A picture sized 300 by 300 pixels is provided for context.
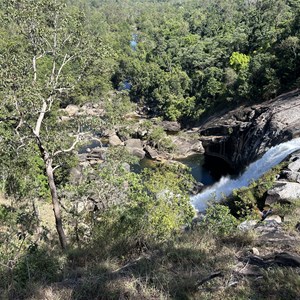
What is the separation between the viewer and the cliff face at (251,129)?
24891 millimetres

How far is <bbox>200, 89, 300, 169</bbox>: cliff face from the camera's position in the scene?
24.9 m

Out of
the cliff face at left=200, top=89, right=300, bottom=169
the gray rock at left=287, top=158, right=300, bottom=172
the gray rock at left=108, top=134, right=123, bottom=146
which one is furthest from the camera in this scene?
the gray rock at left=108, top=134, right=123, bottom=146

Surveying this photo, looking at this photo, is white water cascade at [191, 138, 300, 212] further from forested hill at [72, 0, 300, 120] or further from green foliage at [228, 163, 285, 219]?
forested hill at [72, 0, 300, 120]

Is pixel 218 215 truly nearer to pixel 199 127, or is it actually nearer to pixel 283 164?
pixel 283 164

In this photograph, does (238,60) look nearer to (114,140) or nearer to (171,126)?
(171,126)

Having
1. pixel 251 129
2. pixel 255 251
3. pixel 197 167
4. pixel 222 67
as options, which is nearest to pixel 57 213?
pixel 255 251

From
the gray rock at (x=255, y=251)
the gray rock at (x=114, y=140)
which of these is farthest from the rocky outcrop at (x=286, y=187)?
the gray rock at (x=114, y=140)

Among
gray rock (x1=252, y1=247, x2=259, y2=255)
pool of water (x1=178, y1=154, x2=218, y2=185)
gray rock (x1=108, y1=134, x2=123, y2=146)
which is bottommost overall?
pool of water (x1=178, y1=154, x2=218, y2=185)

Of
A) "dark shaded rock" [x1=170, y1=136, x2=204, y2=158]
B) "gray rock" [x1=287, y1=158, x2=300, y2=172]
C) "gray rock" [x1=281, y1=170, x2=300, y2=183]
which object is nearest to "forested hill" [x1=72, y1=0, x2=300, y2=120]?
"dark shaded rock" [x1=170, y1=136, x2=204, y2=158]

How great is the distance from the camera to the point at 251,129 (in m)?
28.8

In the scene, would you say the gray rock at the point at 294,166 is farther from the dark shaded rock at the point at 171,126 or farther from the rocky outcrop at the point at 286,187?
the dark shaded rock at the point at 171,126

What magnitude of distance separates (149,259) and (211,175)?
25960 millimetres

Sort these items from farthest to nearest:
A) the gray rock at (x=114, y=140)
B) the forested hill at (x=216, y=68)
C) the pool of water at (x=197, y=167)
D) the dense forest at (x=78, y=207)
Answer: the gray rock at (x=114, y=140)
the forested hill at (x=216, y=68)
the pool of water at (x=197, y=167)
the dense forest at (x=78, y=207)

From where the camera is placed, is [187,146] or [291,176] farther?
[187,146]
